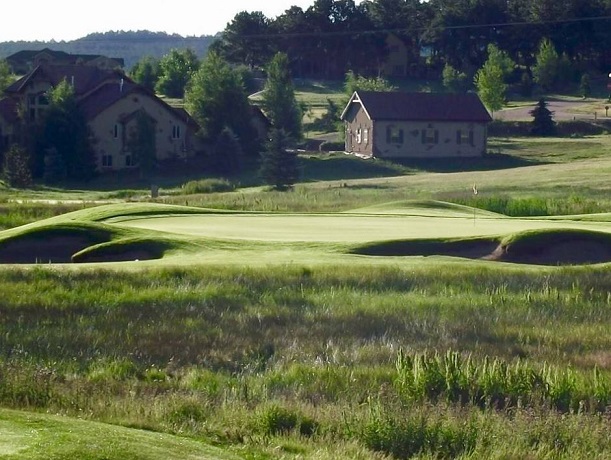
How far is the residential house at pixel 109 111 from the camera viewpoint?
7806cm

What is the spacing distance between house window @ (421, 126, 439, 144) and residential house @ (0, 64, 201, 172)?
15.1 meters

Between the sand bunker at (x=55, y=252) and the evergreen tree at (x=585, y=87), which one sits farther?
the evergreen tree at (x=585, y=87)

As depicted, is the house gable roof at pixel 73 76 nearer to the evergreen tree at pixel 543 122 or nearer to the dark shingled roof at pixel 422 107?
the dark shingled roof at pixel 422 107

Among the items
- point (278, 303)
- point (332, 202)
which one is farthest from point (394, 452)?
point (332, 202)

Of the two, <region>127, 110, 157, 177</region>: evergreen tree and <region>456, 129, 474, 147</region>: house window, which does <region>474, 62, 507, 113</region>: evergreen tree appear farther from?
<region>127, 110, 157, 177</region>: evergreen tree

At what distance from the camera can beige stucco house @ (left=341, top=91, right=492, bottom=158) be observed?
82.1 m

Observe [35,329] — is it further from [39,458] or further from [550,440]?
[39,458]

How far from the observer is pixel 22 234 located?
2794 cm

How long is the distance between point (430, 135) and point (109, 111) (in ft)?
69.9

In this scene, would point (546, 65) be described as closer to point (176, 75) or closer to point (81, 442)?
point (176, 75)

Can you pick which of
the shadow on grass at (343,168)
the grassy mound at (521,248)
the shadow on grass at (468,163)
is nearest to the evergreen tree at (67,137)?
the shadow on grass at (343,168)

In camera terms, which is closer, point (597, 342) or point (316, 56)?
point (597, 342)

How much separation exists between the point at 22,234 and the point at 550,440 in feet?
61.9

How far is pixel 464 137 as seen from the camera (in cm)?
8244
